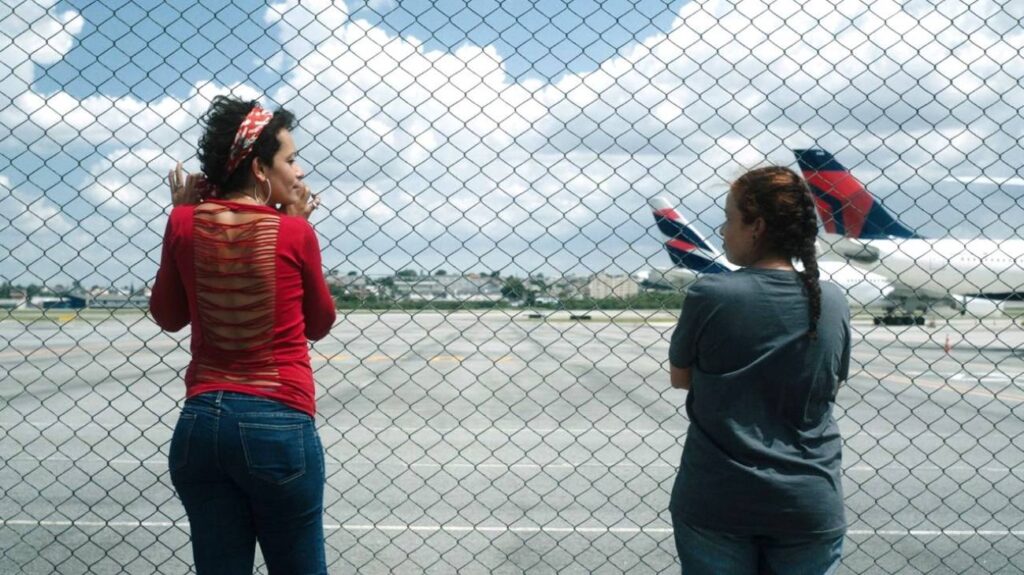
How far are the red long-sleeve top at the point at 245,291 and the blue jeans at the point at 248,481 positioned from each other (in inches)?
2.7

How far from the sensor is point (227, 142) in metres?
2.81

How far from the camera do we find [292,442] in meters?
2.69

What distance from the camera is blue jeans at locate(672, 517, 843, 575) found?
272 cm

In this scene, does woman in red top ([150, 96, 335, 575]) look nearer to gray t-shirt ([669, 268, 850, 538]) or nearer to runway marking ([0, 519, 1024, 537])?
gray t-shirt ([669, 268, 850, 538])

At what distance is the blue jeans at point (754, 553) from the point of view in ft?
8.93

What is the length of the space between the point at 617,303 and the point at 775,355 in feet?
4.14

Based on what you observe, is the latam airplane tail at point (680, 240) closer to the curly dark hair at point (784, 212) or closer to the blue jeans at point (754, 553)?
the curly dark hair at point (784, 212)

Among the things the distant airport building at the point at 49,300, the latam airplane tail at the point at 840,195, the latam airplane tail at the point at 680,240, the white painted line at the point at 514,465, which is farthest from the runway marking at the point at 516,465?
the distant airport building at the point at 49,300

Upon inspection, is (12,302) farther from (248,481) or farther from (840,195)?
(840,195)

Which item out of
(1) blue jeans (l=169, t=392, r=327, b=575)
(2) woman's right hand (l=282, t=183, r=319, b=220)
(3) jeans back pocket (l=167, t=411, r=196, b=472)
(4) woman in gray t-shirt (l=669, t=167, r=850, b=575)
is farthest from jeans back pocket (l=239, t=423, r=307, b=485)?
(4) woman in gray t-shirt (l=669, t=167, r=850, b=575)

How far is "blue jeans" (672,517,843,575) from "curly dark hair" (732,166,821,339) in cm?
68

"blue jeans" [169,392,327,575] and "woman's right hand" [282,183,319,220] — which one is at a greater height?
"woman's right hand" [282,183,319,220]

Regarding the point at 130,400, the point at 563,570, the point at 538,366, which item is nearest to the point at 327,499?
the point at 563,570

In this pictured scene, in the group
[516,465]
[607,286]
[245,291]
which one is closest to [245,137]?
[245,291]
